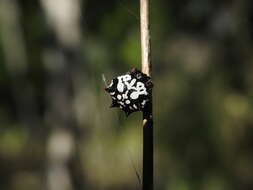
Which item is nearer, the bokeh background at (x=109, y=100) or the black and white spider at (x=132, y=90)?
the black and white spider at (x=132, y=90)

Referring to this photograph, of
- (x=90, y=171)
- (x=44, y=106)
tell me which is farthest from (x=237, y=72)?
(x=44, y=106)

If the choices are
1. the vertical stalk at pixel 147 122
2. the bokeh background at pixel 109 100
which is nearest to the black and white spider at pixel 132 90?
the vertical stalk at pixel 147 122

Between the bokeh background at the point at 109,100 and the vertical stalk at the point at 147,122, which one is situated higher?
the vertical stalk at the point at 147,122

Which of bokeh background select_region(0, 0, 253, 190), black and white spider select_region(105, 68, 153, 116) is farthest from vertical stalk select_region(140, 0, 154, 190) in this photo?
bokeh background select_region(0, 0, 253, 190)

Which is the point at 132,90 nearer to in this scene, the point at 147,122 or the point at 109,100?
the point at 147,122

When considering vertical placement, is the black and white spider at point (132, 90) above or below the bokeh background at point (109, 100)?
above

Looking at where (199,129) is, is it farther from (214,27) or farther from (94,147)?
(214,27)

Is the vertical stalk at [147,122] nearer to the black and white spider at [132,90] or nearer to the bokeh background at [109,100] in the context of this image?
the black and white spider at [132,90]

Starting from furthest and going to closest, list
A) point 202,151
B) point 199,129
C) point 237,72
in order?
point 237,72 → point 199,129 → point 202,151

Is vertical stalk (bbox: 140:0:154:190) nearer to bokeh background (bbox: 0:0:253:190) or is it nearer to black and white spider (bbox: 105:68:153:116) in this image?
black and white spider (bbox: 105:68:153:116)
